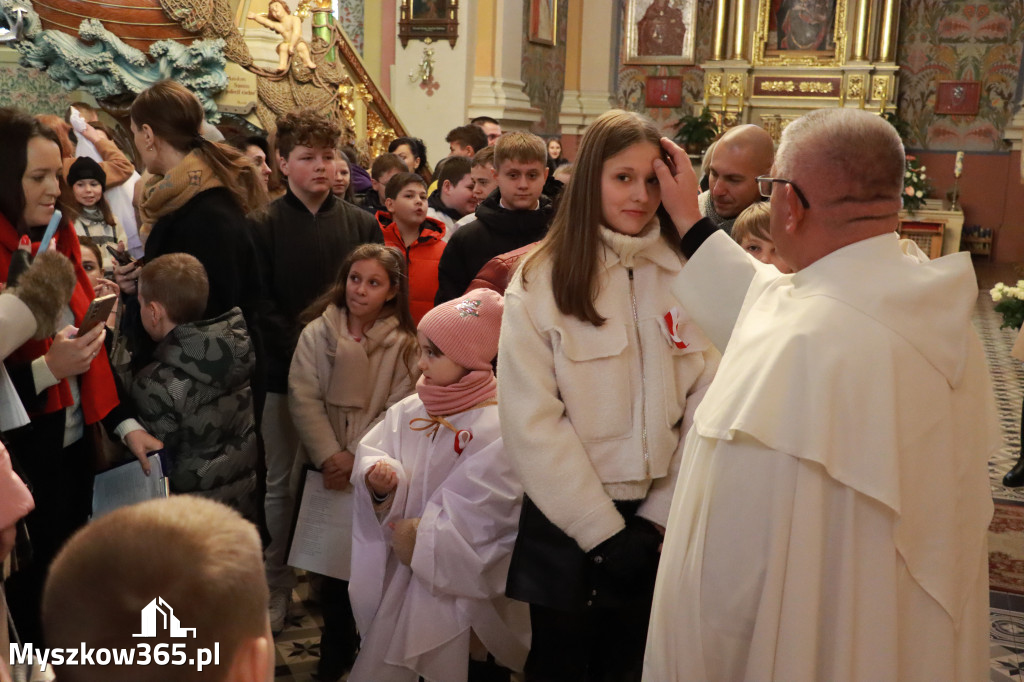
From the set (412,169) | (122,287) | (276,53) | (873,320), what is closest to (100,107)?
(276,53)

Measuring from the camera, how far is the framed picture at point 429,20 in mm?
12773

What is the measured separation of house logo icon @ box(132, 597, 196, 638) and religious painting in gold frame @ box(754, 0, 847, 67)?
15.9 meters

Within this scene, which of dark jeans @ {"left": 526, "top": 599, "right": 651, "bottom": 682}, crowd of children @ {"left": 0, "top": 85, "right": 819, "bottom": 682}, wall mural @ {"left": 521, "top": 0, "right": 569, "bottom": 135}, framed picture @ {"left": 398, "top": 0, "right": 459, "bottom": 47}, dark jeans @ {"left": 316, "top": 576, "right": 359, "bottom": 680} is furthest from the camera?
wall mural @ {"left": 521, "top": 0, "right": 569, "bottom": 135}

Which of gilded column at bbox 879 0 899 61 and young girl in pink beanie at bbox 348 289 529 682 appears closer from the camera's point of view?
young girl in pink beanie at bbox 348 289 529 682

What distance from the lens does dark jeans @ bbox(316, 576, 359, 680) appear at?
10.7 feet

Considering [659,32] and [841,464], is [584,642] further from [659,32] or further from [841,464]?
[659,32]

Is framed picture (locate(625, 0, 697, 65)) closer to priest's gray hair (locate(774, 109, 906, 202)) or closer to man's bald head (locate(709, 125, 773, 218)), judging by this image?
man's bald head (locate(709, 125, 773, 218))

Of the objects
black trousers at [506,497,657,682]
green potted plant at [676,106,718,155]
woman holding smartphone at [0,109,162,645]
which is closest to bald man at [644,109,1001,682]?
black trousers at [506,497,657,682]

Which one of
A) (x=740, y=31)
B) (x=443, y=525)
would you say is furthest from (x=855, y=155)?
(x=740, y=31)

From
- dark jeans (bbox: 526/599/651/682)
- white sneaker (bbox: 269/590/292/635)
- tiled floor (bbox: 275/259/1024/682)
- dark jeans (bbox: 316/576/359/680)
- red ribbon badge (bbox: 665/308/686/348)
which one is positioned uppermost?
red ribbon badge (bbox: 665/308/686/348)

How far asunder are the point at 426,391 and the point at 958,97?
14.9 metres

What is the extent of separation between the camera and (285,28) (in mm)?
9844

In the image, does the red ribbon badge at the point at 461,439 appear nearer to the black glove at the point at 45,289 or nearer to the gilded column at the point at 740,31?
the black glove at the point at 45,289

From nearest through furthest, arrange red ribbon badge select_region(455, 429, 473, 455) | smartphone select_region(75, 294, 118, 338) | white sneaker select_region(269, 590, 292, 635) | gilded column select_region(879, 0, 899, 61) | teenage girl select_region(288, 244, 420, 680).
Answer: smartphone select_region(75, 294, 118, 338) < red ribbon badge select_region(455, 429, 473, 455) < teenage girl select_region(288, 244, 420, 680) < white sneaker select_region(269, 590, 292, 635) < gilded column select_region(879, 0, 899, 61)
